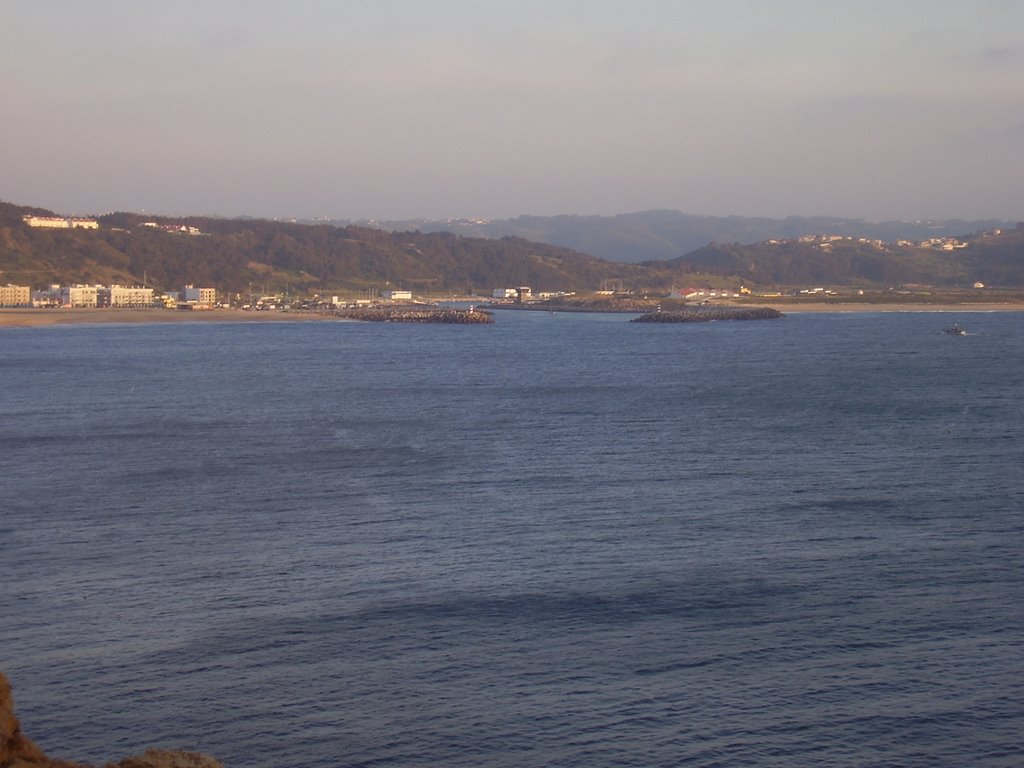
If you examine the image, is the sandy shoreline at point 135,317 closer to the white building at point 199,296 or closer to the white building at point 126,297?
the white building at point 126,297

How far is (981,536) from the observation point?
13.0 metres

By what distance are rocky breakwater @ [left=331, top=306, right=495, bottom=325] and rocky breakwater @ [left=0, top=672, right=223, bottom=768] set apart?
5582 cm

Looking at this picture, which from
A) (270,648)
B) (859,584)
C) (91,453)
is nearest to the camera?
(270,648)

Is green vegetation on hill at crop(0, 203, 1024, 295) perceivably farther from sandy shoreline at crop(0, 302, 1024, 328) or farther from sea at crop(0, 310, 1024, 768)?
sea at crop(0, 310, 1024, 768)

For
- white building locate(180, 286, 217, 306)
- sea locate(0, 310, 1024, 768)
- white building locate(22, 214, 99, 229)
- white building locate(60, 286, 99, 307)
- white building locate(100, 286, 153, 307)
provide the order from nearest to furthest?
sea locate(0, 310, 1024, 768)
white building locate(60, 286, 99, 307)
white building locate(100, 286, 153, 307)
white building locate(180, 286, 217, 306)
white building locate(22, 214, 99, 229)

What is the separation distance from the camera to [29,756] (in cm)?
567

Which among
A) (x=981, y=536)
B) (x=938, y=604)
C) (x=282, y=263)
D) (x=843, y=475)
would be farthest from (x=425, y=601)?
(x=282, y=263)

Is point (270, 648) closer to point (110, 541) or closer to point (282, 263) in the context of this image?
point (110, 541)

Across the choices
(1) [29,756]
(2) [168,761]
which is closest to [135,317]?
(1) [29,756]

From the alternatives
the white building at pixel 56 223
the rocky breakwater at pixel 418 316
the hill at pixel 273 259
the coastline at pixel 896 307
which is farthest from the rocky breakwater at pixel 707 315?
the white building at pixel 56 223

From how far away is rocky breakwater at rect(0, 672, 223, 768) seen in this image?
17.9 ft

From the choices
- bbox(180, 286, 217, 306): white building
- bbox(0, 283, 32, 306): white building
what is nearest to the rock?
bbox(0, 283, 32, 306): white building

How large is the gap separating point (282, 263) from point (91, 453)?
78.0 meters

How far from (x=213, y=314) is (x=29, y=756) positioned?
60810mm
